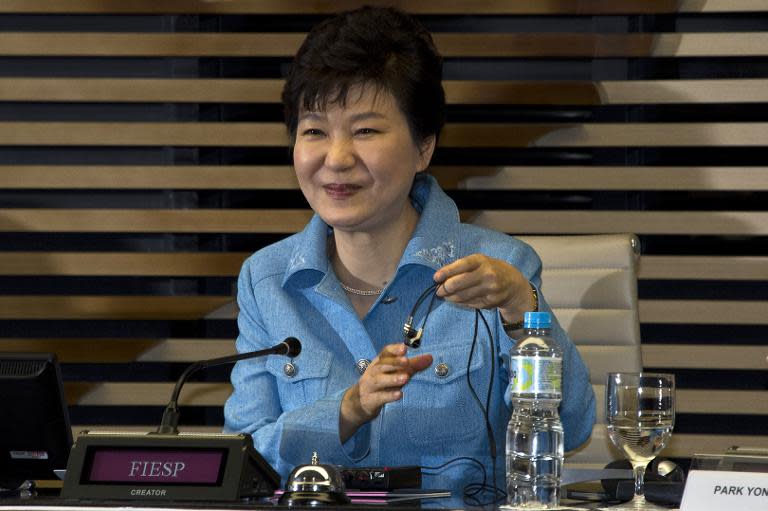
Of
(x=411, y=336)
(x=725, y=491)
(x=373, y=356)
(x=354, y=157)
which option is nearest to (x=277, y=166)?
(x=354, y=157)

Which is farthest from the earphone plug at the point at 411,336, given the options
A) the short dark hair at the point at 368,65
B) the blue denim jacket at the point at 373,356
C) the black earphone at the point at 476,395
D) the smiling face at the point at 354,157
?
the short dark hair at the point at 368,65

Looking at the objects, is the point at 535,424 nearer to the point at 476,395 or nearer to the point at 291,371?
the point at 476,395

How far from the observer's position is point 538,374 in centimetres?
194

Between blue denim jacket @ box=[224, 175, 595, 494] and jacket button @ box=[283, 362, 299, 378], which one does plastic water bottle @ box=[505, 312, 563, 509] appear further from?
jacket button @ box=[283, 362, 299, 378]

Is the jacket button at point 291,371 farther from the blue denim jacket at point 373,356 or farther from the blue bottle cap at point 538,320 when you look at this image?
the blue bottle cap at point 538,320

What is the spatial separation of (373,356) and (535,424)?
0.51m

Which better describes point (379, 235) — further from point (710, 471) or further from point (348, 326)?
point (710, 471)

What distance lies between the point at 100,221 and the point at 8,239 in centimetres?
37

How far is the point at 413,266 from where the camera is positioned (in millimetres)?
2598

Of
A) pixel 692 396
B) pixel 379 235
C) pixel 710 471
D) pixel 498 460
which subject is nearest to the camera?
pixel 710 471

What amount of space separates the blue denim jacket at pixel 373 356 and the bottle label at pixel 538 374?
1.40 ft

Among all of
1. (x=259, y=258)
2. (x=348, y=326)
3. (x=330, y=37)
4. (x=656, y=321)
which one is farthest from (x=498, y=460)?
(x=656, y=321)

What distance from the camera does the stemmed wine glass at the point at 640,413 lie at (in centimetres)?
194

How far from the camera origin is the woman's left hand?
194cm
